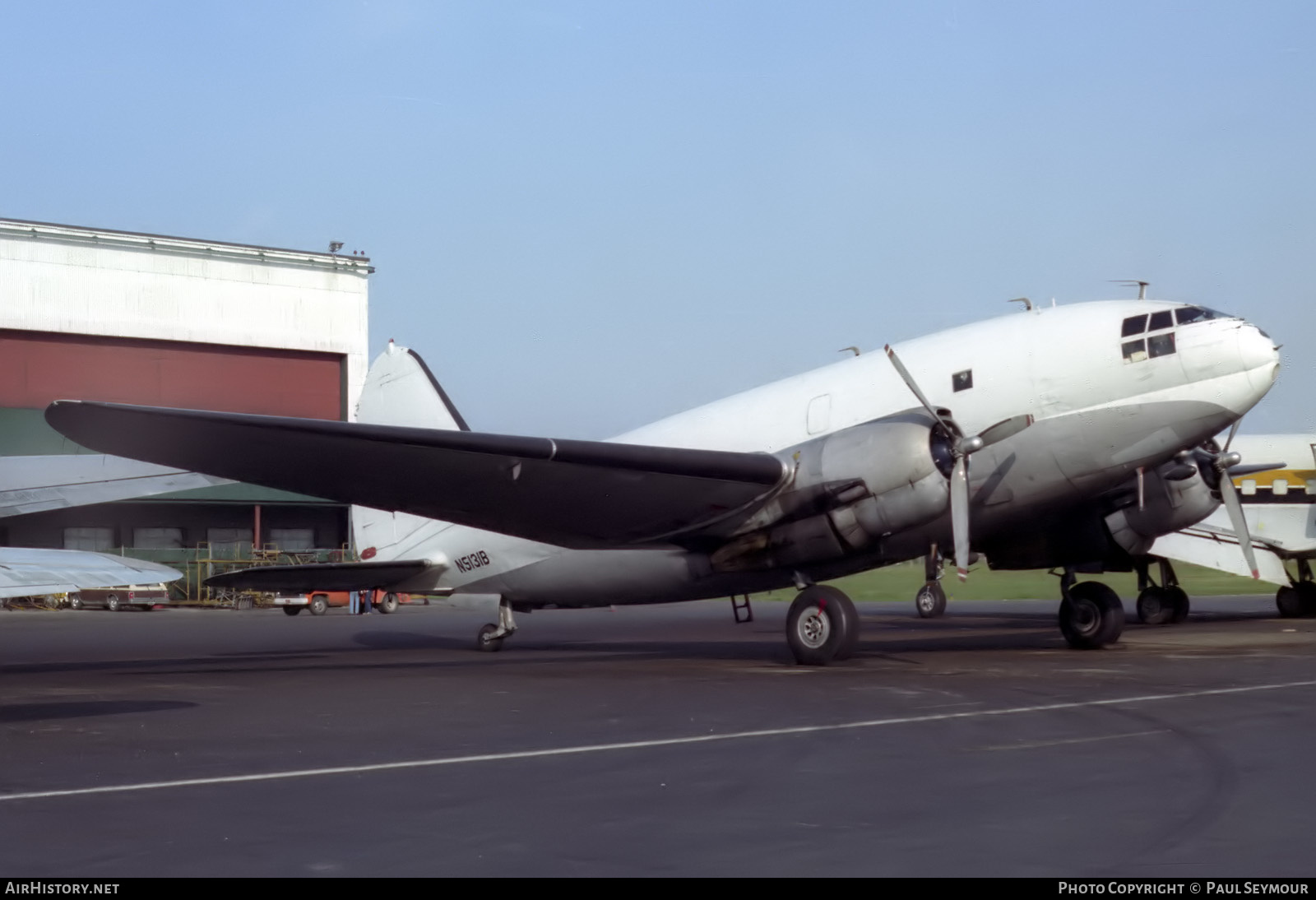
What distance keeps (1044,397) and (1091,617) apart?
15.0ft

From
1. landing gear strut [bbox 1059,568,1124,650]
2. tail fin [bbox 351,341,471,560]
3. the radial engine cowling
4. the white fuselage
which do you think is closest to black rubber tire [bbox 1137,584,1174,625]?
landing gear strut [bbox 1059,568,1124,650]

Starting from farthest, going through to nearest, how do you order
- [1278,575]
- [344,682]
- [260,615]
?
[260,615]
[1278,575]
[344,682]

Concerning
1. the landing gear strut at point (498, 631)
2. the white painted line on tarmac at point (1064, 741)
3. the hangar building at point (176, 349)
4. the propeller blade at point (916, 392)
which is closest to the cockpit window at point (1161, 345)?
the propeller blade at point (916, 392)

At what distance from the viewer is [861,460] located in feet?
49.7

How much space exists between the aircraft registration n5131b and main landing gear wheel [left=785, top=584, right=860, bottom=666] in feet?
0.08

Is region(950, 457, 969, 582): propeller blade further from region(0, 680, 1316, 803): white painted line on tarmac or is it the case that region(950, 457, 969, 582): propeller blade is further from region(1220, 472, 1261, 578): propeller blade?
region(1220, 472, 1261, 578): propeller blade

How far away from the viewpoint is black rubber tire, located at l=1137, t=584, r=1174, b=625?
27453mm

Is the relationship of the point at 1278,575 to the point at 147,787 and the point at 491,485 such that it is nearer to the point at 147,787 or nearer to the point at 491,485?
the point at 491,485

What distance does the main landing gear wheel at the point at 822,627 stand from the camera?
15.7 meters

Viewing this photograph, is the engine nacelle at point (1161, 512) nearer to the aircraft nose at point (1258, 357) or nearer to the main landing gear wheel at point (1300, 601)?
the aircraft nose at point (1258, 357)

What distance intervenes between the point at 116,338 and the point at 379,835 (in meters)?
55.6

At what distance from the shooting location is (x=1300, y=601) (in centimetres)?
3138

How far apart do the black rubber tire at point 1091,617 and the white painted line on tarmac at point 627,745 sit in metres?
5.81

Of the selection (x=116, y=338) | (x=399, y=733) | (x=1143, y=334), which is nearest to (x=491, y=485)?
(x=399, y=733)
